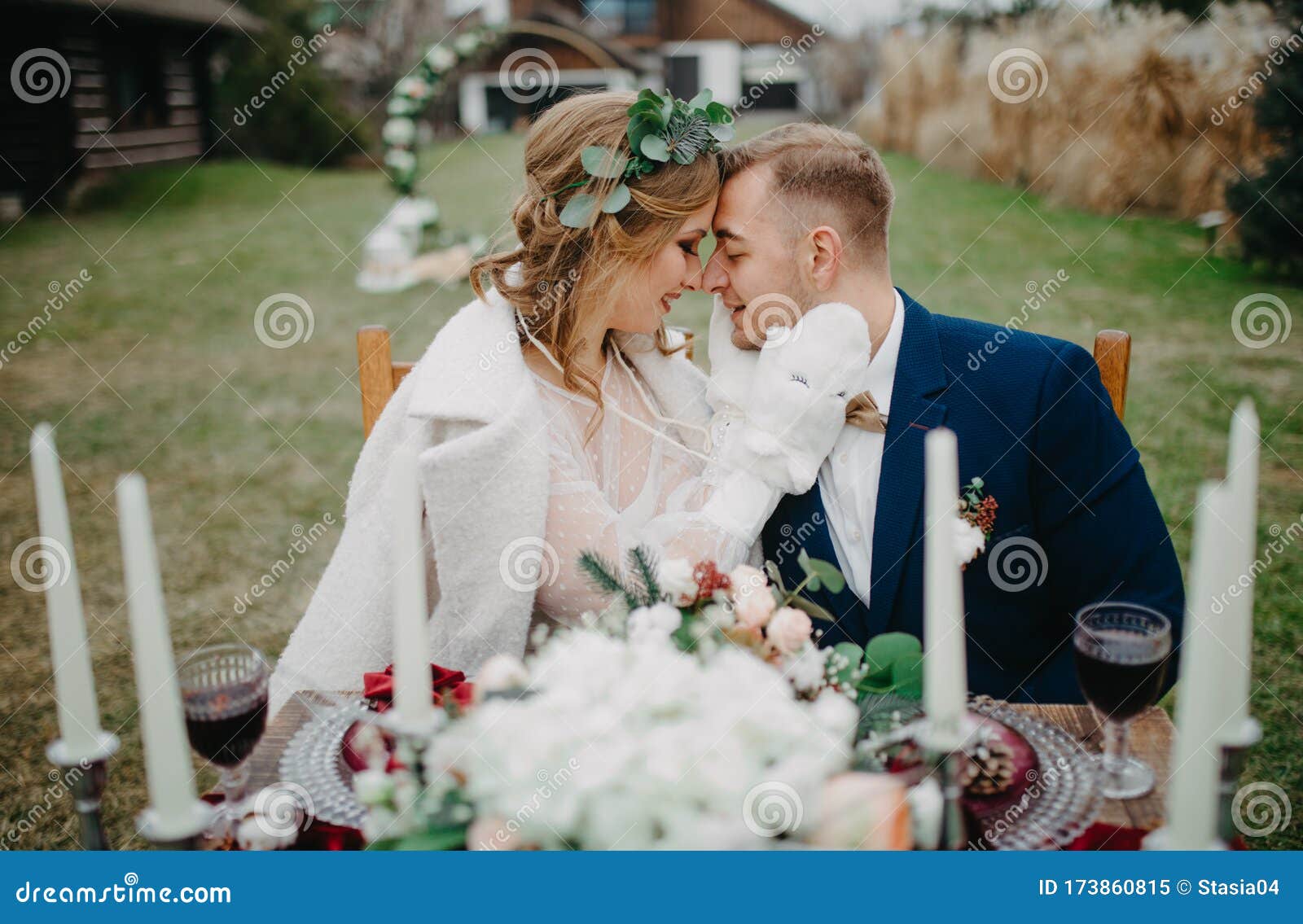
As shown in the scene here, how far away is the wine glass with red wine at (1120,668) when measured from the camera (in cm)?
143

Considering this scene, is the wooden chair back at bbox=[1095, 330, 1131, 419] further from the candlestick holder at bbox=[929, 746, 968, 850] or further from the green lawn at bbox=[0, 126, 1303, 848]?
the candlestick holder at bbox=[929, 746, 968, 850]

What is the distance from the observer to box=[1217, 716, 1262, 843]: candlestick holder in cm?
106

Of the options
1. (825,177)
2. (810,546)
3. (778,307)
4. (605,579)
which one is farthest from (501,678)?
(825,177)

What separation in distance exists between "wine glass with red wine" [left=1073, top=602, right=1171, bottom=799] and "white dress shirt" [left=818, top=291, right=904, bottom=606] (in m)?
0.89

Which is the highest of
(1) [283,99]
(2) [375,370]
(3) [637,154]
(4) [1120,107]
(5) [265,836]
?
(1) [283,99]

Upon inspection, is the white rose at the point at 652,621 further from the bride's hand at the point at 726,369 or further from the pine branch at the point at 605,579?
the bride's hand at the point at 726,369

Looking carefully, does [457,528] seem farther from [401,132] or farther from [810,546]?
[401,132]

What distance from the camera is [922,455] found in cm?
236

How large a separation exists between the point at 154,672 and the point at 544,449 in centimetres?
127

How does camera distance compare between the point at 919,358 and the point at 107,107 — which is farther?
the point at 107,107

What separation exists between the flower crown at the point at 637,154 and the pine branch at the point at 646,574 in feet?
2.90

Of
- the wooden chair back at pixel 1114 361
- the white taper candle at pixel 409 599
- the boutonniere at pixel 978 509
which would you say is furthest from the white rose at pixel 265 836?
the wooden chair back at pixel 1114 361
